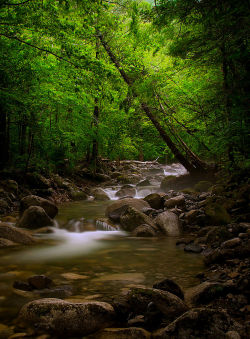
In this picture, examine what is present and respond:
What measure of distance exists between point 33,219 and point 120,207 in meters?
2.82

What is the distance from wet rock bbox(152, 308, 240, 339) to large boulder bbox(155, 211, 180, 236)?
471 centimetres

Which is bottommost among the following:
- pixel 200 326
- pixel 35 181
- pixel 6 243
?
pixel 200 326

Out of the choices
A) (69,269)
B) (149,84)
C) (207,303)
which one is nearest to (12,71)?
(149,84)

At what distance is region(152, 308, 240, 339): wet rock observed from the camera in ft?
6.51

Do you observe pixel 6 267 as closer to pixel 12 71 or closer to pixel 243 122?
pixel 243 122

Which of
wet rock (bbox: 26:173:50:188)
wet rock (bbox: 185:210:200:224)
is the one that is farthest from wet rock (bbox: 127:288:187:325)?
wet rock (bbox: 26:173:50:188)

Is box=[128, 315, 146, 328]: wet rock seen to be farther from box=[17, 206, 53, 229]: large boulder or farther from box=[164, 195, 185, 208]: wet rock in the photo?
box=[164, 195, 185, 208]: wet rock

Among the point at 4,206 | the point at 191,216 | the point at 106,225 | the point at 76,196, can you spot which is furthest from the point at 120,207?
the point at 76,196

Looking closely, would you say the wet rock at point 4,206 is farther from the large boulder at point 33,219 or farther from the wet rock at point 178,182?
the wet rock at point 178,182

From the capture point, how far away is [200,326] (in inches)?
79.6

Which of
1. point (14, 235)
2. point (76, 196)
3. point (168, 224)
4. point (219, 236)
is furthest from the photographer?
point (76, 196)

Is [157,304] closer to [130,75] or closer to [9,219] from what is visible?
[9,219]

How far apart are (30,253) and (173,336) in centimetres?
400

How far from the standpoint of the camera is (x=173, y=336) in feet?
6.81
